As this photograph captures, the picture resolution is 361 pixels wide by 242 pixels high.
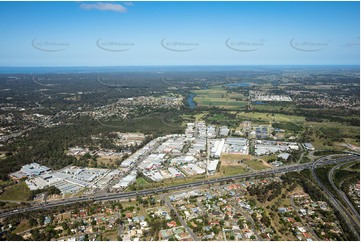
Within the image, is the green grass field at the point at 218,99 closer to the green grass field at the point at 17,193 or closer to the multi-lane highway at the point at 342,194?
the multi-lane highway at the point at 342,194

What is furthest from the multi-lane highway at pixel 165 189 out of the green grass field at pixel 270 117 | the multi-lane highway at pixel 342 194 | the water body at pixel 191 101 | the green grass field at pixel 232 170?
the water body at pixel 191 101

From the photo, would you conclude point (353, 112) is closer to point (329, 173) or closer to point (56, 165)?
point (329, 173)

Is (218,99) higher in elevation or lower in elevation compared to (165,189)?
higher

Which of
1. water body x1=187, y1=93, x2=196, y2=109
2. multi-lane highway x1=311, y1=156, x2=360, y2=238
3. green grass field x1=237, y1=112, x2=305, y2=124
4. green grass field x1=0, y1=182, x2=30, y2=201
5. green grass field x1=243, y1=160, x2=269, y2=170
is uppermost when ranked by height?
water body x1=187, y1=93, x2=196, y2=109

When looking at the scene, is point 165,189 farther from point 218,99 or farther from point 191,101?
point 218,99

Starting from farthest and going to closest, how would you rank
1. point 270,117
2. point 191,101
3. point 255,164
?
point 191,101, point 270,117, point 255,164

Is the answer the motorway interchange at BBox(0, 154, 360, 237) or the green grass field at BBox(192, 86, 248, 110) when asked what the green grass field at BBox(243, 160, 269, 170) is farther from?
the green grass field at BBox(192, 86, 248, 110)

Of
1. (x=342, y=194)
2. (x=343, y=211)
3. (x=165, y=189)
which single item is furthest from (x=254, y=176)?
(x=165, y=189)

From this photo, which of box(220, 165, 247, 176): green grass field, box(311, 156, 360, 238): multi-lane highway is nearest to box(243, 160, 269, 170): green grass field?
box(220, 165, 247, 176): green grass field

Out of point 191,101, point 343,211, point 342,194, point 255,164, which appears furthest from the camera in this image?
point 191,101
